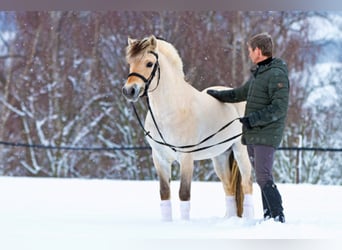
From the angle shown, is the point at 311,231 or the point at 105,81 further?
the point at 105,81

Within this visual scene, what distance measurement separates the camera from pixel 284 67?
13.0ft

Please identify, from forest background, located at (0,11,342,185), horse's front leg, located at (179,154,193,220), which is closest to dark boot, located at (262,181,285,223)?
horse's front leg, located at (179,154,193,220)

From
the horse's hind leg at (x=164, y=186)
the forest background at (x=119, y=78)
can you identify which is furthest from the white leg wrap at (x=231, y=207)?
the forest background at (x=119, y=78)

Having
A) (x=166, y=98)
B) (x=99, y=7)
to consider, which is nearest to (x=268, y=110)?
(x=166, y=98)

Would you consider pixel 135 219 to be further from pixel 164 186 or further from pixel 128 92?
pixel 128 92

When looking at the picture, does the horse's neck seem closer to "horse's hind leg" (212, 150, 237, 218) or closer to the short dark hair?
the short dark hair

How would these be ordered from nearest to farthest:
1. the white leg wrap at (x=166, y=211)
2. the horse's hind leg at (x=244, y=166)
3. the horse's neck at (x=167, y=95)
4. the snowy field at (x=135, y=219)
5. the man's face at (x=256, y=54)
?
the snowy field at (x=135, y=219) → the man's face at (x=256, y=54) → the horse's neck at (x=167, y=95) → the white leg wrap at (x=166, y=211) → the horse's hind leg at (x=244, y=166)

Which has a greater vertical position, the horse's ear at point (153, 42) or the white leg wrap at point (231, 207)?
the horse's ear at point (153, 42)

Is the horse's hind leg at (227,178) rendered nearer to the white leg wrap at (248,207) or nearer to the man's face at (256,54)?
the white leg wrap at (248,207)

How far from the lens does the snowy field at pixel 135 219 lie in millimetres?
2531

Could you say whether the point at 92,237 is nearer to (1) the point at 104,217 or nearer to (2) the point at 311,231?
(2) the point at 311,231

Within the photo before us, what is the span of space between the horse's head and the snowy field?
92 cm

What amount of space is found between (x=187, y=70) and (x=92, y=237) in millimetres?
11618

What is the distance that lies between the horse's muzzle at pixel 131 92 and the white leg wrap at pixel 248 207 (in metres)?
1.43
